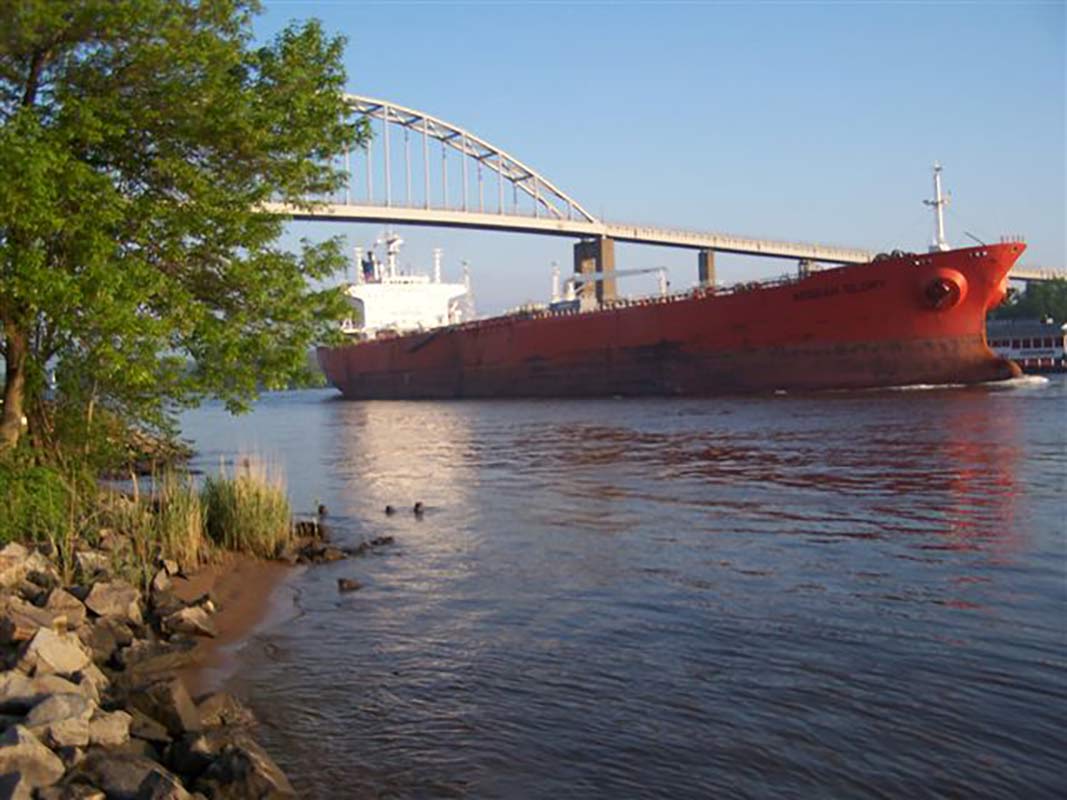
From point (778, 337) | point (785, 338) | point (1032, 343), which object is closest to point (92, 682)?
point (785, 338)

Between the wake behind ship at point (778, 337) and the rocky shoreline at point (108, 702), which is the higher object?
the wake behind ship at point (778, 337)

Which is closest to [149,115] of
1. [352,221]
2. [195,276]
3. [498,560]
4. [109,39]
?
[109,39]

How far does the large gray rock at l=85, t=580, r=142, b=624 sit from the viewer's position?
6.49 metres

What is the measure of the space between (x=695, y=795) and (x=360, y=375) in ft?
171

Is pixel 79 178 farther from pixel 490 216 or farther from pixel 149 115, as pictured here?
pixel 490 216

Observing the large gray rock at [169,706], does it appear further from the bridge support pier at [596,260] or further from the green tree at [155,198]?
the bridge support pier at [596,260]

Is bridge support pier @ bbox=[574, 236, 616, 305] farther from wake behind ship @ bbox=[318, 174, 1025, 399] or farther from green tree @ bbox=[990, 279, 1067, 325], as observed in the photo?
green tree @ bbox=[990, 279, 1067, 325]

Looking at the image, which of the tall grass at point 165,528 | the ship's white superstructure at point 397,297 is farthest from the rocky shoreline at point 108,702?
the ship's white superstructure at point 397,297

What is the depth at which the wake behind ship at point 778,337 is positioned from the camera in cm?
3098

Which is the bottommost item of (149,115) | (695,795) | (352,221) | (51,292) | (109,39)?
(695,795)

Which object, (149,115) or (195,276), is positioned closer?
(149,115)

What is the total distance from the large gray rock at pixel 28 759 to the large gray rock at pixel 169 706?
81 centimetres

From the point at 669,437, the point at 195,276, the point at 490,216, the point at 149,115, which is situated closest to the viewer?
the point at 149,115

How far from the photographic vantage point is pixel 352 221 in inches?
2566
